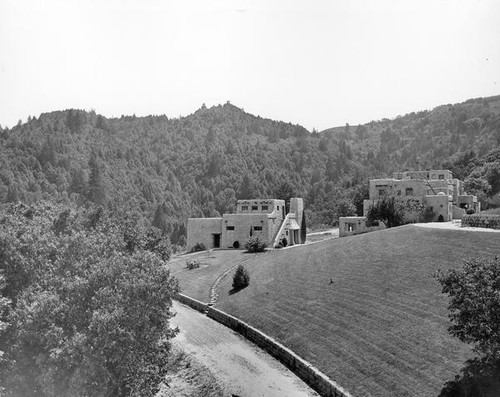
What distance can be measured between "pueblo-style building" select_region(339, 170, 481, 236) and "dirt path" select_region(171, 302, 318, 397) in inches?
1093

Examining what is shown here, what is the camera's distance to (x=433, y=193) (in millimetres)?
78812

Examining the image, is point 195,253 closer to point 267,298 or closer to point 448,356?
point 267,298

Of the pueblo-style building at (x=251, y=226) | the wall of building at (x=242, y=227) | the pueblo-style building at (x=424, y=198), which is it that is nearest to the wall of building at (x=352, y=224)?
the pueblo-style building at (x=424, y=198)

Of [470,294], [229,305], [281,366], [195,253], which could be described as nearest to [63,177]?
[195,253]

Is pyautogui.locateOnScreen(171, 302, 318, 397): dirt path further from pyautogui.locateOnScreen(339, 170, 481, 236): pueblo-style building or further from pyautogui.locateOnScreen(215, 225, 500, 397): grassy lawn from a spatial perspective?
pyautogui.locateOnScreen(339, 170, 481, 236): pueblo-style building

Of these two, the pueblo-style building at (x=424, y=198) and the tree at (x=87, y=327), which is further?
the pueblo-style building at (x=424, y=198)

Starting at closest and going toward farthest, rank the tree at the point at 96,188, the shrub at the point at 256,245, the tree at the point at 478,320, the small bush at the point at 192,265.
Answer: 1. the tree at the point at 478,320
2. the small bush at the point at 192,265
3. the shrub at the point at 256,245
4. the tree at the point at 96,188

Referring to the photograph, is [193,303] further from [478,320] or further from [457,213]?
[457,213]

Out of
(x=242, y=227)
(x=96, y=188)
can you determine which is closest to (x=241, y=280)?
(x=242, y=227)

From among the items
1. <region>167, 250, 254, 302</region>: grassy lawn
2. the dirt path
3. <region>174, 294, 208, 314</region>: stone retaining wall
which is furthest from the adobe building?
the dirt path

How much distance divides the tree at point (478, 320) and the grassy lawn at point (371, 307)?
1641 mm

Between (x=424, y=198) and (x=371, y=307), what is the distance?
4005 cm

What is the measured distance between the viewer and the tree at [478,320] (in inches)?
849

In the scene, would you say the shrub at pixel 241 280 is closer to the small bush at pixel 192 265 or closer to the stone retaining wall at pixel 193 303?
the stone retaining wall at pixel 193 303
